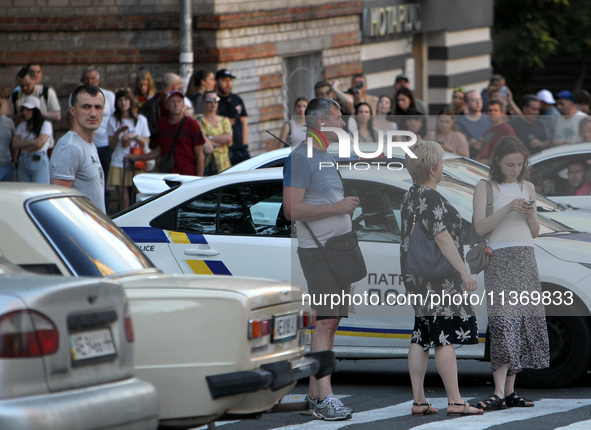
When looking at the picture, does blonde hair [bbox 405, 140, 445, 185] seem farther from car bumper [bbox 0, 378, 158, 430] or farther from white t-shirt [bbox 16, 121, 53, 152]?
white t-shirt [bbox 16, 121, 53, 152]

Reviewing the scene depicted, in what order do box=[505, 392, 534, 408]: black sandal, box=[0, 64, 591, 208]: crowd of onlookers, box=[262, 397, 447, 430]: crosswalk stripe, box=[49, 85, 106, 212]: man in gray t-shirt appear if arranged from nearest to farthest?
box=[262, 397, 447, 430]: crosswalk stripe, box=[505, 392, 534, 408]: black sandal, box=[49, 85, 106, 212]: man in gray t-shirt, box=[0, 64, 591, 208]: crowd of onlookers

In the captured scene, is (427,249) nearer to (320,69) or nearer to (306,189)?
(306,189)

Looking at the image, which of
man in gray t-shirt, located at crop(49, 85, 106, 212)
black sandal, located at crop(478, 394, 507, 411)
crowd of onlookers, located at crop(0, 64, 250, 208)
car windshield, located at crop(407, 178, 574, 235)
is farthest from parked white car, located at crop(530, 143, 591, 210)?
man in gray t-shirt, located at crop(49, 85, 106, 212)

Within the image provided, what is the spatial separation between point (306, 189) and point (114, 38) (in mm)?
11482

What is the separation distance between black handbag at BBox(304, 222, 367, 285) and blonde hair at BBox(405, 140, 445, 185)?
1.96ft

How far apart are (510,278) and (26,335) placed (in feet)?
13.2

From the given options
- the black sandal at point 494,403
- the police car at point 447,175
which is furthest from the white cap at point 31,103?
the black sandal at point 494,403

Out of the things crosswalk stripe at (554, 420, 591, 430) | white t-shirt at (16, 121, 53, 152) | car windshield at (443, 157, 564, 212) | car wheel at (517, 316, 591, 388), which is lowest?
crosswalk stripe at (554, 420, 591, 430)

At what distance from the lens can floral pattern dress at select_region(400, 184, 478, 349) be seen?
751cm

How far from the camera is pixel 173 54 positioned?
18.2 meters

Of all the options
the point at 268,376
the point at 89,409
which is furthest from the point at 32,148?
the point at 89,409

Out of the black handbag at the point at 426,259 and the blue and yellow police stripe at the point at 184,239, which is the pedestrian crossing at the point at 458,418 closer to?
the black handbag at the point at 426,259

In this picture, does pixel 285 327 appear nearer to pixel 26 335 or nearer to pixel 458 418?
pixel 458 418

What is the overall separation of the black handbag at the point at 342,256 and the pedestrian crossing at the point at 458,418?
2.99 ft
